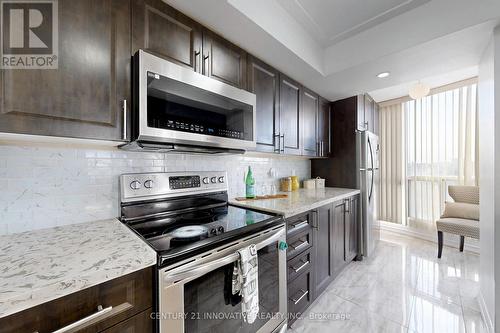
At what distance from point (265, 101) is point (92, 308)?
167cm

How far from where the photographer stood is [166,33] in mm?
1171

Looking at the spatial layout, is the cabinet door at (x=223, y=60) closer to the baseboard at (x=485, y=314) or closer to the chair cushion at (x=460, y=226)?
the baseboard at (x=485, y=314)

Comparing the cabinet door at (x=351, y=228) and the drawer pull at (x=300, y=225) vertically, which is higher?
the drawer pull at (x=300, y=225)

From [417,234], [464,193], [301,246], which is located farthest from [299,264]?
[417,234]

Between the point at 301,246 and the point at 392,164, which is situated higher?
the point at 392,164

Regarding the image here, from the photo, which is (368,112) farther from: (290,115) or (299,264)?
(299,264)

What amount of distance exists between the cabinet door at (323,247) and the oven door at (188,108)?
92 cm

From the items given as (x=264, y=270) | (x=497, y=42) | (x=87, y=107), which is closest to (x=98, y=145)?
(x=87, y=107)

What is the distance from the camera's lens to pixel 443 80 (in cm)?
290

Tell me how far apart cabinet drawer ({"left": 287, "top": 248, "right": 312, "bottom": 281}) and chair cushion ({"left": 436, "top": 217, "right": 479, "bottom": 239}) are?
86.2 inches

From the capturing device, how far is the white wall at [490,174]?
1.32 metres

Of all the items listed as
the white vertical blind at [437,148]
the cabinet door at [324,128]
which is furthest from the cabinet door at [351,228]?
the white vertical blind at [437,148]

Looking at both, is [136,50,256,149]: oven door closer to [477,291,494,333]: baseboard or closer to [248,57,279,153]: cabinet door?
[248,57,279,153]: cabinet door

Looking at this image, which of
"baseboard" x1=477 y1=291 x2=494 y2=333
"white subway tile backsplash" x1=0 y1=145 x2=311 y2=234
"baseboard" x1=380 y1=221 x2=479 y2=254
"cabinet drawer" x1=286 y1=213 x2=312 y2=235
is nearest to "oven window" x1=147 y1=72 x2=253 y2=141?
"white subway tile backsplash" x1=0 y1=145 x2=311 y2=234
